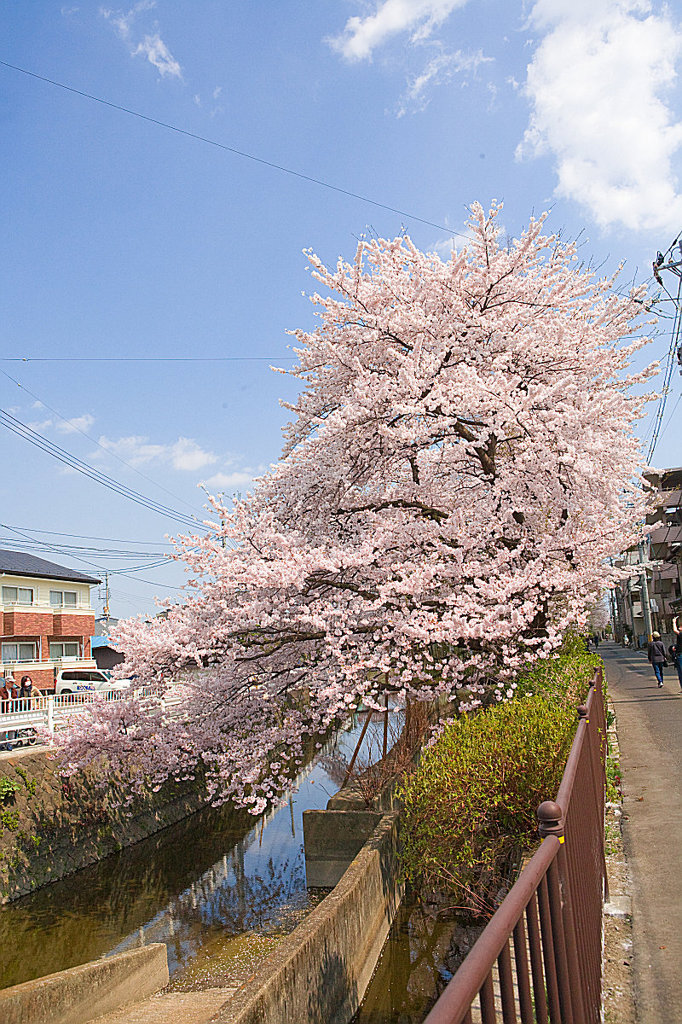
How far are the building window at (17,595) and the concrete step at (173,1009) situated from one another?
2949 centimetres

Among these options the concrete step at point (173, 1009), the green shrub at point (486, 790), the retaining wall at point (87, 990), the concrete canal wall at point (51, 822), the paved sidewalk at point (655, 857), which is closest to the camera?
the paved sidewalk at point (655, 857)

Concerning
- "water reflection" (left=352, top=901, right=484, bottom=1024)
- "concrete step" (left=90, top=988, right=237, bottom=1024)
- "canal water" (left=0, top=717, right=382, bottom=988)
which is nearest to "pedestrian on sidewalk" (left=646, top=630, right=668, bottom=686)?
"canal water" (left=0, top=717, right=382, bottom=988)

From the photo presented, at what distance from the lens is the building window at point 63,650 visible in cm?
3778

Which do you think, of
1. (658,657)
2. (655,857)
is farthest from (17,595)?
(655,857)

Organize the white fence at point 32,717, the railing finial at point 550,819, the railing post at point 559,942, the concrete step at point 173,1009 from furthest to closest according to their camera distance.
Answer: the white fence at point 32,717
the concrete step at point 173,1009
the railing finial at point 550,819
the railing post at point 559,942

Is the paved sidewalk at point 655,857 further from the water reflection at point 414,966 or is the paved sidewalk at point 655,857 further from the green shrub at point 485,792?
the water reflection at point 414,966

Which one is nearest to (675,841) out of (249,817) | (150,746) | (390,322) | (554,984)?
(554,984)

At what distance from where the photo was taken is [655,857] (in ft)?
20.1

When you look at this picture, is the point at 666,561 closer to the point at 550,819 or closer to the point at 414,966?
the point at 414,966

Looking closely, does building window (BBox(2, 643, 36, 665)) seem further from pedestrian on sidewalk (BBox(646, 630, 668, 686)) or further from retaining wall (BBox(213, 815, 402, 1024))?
retaining wall (BBox(213, 815, 402, 1024))

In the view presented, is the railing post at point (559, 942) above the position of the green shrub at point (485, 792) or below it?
above

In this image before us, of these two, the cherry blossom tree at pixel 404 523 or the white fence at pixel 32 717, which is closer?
the cherry blossom tree at pixel 404 523

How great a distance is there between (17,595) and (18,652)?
9.25ft

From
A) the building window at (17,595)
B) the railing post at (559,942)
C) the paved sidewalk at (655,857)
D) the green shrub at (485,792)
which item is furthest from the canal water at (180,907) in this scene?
the building window at (17,595)
